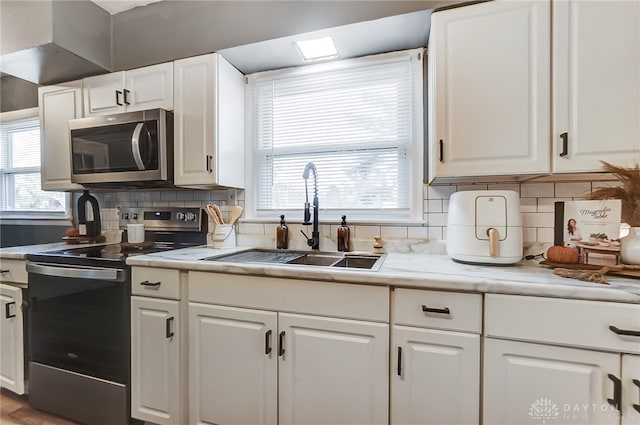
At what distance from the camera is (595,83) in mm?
1164

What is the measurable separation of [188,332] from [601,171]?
1.98 metres

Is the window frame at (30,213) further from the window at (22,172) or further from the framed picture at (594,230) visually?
the framed picture at (594,230)

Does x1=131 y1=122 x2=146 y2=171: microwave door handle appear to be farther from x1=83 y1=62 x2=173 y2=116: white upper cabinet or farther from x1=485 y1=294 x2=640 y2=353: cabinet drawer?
x1=485 y1=294 x2=640 y2=353: cabinet drawer

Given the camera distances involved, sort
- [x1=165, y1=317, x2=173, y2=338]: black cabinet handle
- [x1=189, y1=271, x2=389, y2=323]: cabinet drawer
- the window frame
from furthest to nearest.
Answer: the window frame < [x1=165, y1=317, x2=173, y2=338]: black cabinet handle < [x1=189, y1=271, x2=389, y2=323]: cabinet drawer

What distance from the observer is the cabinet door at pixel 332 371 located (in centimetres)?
114

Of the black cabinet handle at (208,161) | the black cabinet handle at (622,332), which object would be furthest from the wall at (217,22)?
the black cabinet handle at (622,332)

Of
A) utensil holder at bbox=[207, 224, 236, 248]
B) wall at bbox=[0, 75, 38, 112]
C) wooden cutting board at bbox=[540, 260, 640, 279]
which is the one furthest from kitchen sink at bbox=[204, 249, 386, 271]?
wall at bbox=[0, 75, 38, 112]

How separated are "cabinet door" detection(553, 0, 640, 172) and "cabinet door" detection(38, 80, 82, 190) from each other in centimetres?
285

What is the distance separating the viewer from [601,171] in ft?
3.87

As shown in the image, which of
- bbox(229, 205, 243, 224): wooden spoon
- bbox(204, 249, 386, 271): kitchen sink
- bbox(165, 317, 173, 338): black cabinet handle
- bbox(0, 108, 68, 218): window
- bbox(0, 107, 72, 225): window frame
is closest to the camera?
bbox(165, 317, 173, 338): black cabinet handle

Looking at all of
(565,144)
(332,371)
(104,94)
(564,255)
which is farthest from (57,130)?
(564,255)

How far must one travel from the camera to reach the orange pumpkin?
1.24 meters

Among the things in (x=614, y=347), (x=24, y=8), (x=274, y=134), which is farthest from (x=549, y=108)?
(x=24, y=8)

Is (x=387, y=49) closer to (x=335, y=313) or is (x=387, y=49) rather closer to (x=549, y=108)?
(x=549, y=108)
